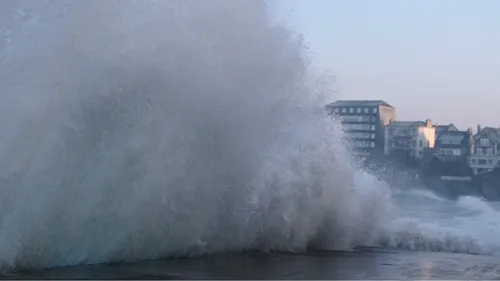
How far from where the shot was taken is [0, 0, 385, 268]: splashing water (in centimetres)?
1188

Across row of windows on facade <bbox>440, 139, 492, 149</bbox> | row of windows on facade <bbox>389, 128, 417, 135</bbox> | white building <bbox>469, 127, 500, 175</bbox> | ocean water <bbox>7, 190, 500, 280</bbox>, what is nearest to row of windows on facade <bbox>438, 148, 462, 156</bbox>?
row of windows on facade <bbox>440, 139, 492, 149</bbox>

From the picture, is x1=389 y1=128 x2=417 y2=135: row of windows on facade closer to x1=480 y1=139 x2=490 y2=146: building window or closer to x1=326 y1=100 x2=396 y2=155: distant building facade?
x1=326 y1=100 x2=396 y2=155: distant building facade

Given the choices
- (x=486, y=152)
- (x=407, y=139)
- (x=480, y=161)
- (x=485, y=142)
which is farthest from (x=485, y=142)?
(x=407, y=139)

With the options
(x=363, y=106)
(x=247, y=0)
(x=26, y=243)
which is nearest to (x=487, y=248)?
(x=247, y=0)

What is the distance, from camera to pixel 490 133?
76125mm

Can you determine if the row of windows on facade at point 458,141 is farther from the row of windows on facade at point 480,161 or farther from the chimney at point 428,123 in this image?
the chimney at point 428,123

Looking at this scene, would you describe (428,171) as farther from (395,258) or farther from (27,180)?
(27,180)

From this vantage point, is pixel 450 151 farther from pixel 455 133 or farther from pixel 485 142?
pixel 455 133

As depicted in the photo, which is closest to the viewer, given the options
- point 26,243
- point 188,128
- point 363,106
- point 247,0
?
point 26,243

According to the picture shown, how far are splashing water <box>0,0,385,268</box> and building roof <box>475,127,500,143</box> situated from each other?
62.7 metres

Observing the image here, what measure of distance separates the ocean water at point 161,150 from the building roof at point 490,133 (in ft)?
200

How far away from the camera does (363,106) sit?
83938 millimetres

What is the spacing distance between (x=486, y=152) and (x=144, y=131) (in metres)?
Answer: 66.3

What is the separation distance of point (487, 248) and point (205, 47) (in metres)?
8.45
